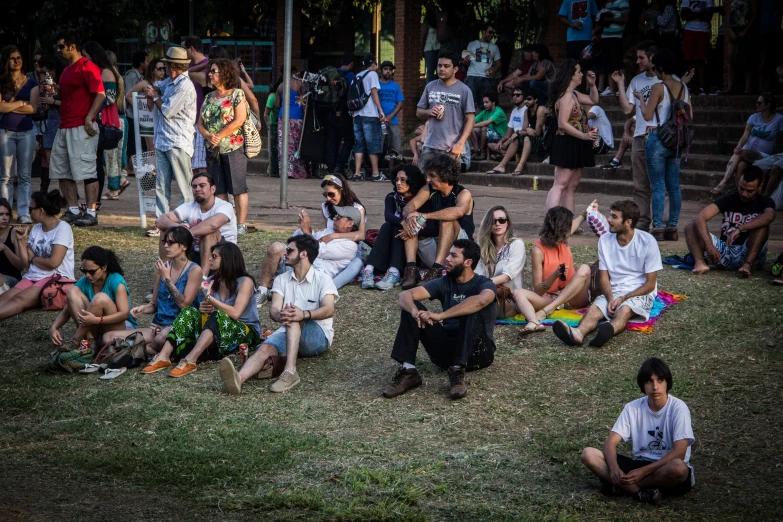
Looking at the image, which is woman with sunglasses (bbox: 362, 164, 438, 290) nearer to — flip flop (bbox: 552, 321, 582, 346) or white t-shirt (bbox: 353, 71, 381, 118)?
flip flop (bbox: 552, 321, 582, 346)

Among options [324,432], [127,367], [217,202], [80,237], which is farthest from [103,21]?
[324,432]

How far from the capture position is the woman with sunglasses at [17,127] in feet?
39.4

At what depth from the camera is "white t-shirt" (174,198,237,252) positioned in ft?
30.3

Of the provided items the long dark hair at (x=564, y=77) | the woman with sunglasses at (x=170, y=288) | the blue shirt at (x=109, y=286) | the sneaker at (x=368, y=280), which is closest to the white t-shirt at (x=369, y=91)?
the long dark hair at (x=564, y=77)

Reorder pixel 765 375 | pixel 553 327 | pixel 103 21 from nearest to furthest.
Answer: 1. pixel 765 375
2. pixel 553 327
3. pixel 103 21

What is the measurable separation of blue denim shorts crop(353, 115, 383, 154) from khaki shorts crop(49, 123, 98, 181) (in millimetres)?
5522

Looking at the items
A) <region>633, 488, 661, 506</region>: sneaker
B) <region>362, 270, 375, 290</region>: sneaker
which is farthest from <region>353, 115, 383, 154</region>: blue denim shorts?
<region>633, 488, 661, 506</region>: sneaker

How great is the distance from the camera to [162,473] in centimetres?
590

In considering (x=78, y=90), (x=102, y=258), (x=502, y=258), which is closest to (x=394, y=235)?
(x=502, y=258)

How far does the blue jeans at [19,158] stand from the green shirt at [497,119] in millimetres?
7460

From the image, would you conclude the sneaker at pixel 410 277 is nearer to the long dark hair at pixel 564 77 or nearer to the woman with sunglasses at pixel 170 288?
the woman with sunglasses at pixel 170 288

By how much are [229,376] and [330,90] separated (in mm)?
10103

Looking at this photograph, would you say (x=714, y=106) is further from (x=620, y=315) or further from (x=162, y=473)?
(x=162, y=473)

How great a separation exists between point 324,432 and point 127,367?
6.69 feet
